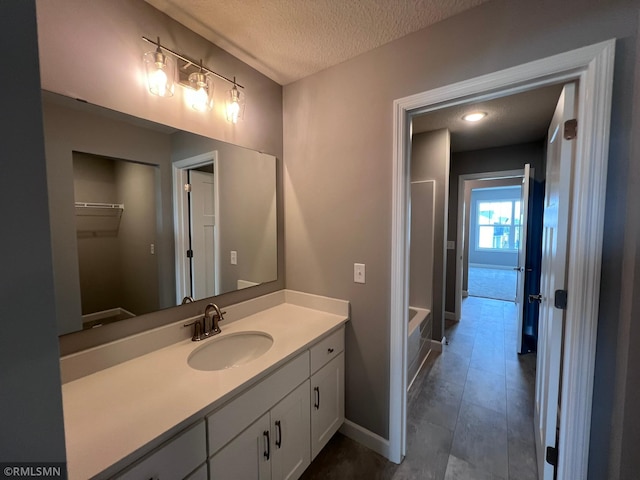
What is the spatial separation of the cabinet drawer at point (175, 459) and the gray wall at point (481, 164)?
381 cm

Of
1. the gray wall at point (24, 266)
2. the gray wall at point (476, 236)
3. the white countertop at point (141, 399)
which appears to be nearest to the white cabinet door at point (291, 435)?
the white countertop at point (141, 399)

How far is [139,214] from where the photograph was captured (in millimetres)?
1280

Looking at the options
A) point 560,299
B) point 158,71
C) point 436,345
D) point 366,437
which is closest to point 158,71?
point 158,71

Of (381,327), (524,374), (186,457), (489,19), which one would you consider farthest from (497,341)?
(186,457)

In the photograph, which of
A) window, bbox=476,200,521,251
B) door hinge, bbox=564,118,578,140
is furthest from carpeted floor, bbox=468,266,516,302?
door hinge, bbox=564,118,578,140

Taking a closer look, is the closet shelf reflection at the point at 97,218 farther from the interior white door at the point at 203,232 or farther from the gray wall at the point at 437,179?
the gray wall at the point at 437,179

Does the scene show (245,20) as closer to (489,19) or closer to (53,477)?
(489,19)

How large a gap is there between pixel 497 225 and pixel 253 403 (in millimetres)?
9234

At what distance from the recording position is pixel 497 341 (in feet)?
10.4

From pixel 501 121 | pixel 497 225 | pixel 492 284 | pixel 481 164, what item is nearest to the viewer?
pixel 501 121

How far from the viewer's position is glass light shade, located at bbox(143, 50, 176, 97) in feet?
4.03

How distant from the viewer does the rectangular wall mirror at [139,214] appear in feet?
3.48

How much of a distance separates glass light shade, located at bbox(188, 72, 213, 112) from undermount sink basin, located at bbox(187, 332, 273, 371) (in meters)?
1.28

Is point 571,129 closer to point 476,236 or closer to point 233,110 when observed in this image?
point 233,110
